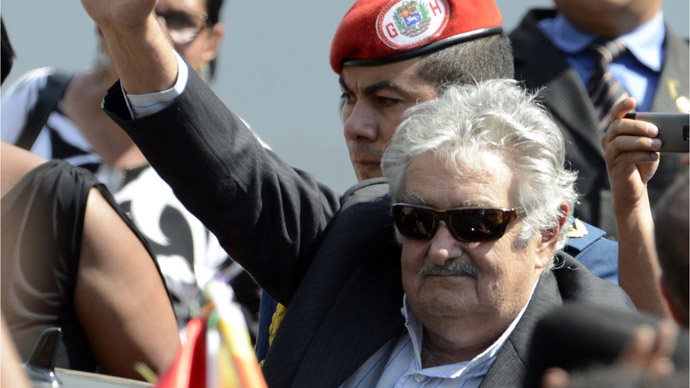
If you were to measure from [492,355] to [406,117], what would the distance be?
2.08 ft

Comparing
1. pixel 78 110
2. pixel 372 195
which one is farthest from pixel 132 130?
pixel 78 110

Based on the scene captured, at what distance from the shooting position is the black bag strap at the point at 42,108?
3.74 meters

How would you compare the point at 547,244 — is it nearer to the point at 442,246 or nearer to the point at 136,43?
the point at 442,246

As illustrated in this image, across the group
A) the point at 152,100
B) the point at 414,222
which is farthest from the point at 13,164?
the point at 414,222

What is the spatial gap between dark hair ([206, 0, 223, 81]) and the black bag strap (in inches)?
17.4

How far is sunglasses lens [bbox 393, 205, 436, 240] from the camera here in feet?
8.70

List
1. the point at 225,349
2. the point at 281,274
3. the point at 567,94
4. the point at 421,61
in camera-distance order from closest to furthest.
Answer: the point at 225,349
the point at 281,274
the point at 421,61
the point at 567,94

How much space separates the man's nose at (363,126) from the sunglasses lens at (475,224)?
0.58 metres

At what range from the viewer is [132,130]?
2.67 metres

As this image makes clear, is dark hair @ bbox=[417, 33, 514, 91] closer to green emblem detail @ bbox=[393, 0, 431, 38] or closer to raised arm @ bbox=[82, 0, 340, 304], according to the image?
green emblem detail @ bbox=[393, 0, 431, 38]

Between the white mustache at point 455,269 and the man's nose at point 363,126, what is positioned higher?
the man's nose at point 363,126

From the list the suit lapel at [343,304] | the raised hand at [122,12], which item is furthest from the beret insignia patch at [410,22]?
the raised hand at [122,12]

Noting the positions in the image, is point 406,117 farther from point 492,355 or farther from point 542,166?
point 492,355

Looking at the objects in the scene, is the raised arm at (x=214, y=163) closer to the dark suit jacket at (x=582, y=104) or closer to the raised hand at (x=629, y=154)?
the raised hand at (x=629, y=154)
